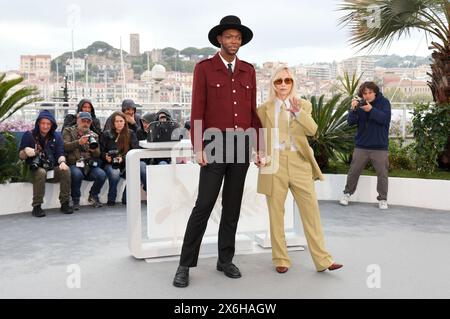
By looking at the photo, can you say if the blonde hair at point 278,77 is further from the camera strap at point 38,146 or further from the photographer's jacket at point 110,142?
the camera strap at point 38,146

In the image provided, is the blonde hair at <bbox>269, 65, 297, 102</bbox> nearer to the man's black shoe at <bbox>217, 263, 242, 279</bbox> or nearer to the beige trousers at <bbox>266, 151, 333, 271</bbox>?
the beige trousers at <bbox>266, 151, 333, 271</bbox>

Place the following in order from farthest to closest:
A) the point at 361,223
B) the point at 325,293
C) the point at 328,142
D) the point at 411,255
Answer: the point at 328,142
the point at 361,223
the point at 411,255
the point at 325,293

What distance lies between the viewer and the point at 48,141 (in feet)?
20.2

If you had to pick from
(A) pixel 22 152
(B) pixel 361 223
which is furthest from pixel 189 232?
(A) pixel 22 152

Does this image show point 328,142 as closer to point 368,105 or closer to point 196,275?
point 368,105

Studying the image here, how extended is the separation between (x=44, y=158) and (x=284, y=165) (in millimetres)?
3317

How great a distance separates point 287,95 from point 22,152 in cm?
346

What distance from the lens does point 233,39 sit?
11.4 feet

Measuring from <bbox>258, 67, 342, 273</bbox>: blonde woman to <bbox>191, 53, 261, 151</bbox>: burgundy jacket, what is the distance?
0.98ft

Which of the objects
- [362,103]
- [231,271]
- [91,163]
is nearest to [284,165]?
[231,271]

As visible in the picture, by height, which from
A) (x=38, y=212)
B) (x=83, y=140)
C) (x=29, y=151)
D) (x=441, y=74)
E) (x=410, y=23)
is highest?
(x=410, y=23)

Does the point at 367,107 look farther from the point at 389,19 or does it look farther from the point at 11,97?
the point at 11,97

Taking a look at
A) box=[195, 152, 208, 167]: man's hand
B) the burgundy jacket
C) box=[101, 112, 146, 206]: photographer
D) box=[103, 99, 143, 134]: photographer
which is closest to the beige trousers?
the burgundy jacket

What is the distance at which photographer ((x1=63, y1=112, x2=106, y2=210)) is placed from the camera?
6.25m
